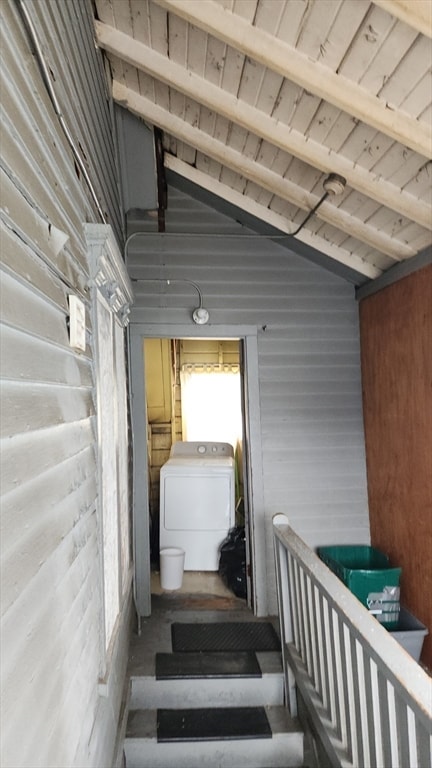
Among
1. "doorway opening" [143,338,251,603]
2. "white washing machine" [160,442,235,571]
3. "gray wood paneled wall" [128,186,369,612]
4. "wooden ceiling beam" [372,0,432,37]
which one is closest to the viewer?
"wooden ceiling beam" [372,0,432,37]

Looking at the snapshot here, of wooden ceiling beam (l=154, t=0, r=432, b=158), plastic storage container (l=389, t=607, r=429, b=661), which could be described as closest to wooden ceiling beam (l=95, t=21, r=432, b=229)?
wooden ceiling beam (l=154, t=0, r=432, b=158)

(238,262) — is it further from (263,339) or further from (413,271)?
(413,271)

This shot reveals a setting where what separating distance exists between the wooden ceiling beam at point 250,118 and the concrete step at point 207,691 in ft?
8.67

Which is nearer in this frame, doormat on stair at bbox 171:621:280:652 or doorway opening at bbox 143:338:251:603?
doormat on stair at bbox 171:621:280:652

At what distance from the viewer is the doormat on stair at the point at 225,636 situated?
2789mm

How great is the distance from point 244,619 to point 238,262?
2588 millimetres

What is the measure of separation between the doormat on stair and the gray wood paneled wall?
647 mm

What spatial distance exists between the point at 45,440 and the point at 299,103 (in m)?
1.83

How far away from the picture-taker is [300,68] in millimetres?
1669

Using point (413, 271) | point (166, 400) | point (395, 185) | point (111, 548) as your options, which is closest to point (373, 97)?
point (395, 185)

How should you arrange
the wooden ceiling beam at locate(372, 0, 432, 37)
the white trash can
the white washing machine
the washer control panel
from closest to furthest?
the wooden ceiling beam at locate(372, 0, 432, 37) < the white trash can < the white washing machine < the washer control panel

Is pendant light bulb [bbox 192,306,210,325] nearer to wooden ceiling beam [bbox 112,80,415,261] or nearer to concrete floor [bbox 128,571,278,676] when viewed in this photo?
wooden ceiling beam [bbox 112,80,415,261]

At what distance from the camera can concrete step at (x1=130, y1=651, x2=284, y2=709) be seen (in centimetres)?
248

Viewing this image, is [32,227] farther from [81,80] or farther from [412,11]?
[412,11]
